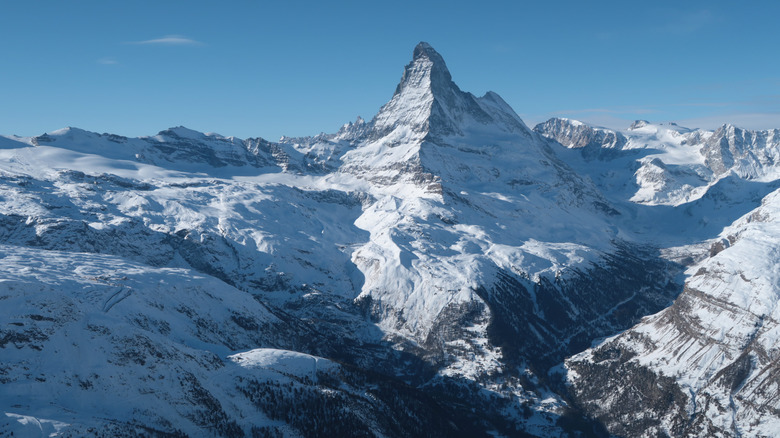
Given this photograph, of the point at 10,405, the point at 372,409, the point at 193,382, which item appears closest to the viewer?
the point at 10,405

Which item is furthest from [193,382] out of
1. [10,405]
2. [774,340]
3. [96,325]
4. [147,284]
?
[774,340]

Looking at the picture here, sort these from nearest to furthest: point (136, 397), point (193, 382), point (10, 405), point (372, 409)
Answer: point (10, 405)
point (136, 397)
point (193, 382)
point (372, 409)

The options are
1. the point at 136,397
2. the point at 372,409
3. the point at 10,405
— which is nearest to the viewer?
the point at 10,405

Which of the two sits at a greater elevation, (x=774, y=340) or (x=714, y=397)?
(x=774, y=340)

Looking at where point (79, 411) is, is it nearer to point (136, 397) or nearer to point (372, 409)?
point (136, 397)

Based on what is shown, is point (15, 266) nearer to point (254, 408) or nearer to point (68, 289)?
point (68, 289)

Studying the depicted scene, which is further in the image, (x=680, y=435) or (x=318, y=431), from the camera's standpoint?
(x=680, y=435)

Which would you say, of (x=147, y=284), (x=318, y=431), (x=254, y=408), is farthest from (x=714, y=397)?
(x=147, y=284)

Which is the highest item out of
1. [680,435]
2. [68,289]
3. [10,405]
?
[68,289]

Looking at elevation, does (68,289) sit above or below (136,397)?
above
